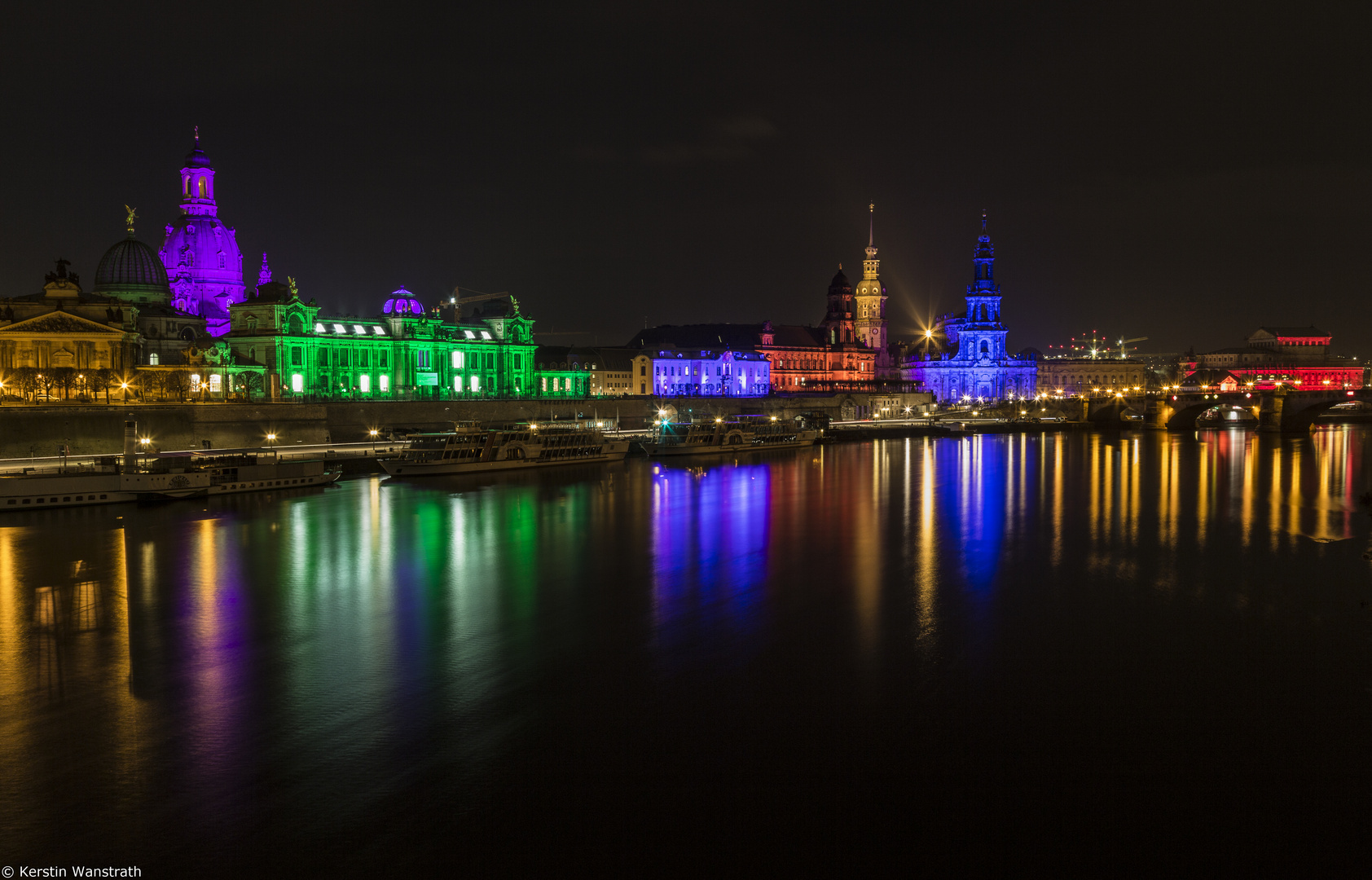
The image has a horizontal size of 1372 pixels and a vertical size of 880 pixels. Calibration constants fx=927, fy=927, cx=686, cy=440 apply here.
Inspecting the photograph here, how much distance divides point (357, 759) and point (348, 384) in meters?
66.7

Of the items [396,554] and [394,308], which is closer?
[396,554]

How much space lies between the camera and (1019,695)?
15.5 meters

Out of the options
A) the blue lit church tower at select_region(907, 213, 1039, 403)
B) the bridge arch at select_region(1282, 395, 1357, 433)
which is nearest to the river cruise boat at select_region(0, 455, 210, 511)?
the bridge arch at select_region(1282, 395, 1357, 433)

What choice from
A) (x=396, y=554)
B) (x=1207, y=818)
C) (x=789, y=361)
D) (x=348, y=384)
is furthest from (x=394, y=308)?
(x=1207, y=818)

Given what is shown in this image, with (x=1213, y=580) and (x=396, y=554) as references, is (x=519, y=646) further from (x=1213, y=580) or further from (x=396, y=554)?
(x=1213, y=580)

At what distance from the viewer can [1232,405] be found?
94625mm

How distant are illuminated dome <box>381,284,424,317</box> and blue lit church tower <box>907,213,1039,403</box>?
88.5 m

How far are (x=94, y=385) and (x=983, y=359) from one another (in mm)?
118707

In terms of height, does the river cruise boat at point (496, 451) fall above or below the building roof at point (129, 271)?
below

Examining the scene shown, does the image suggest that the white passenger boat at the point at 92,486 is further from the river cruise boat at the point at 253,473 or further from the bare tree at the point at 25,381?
the bare tree at the point at 25,381

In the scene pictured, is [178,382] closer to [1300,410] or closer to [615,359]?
[615,359]

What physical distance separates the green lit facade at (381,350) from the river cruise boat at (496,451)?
65.6 ft

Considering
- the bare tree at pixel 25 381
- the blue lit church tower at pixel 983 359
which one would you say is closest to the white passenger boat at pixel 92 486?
the bare tree at pixel 25 381

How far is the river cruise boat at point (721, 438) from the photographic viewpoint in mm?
63125
